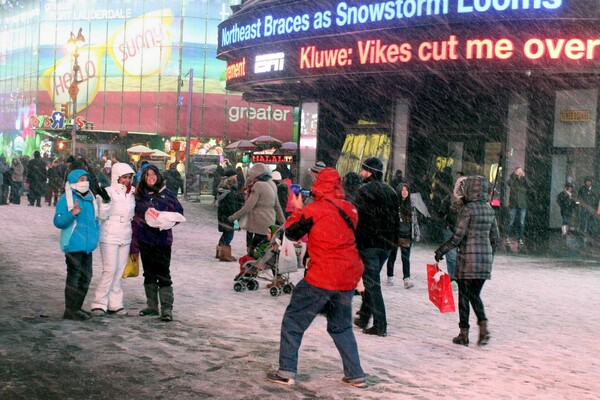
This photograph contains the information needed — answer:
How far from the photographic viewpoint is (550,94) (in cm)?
2119

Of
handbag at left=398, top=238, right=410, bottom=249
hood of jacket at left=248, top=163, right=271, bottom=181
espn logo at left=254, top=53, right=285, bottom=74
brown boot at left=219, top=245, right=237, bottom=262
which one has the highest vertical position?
espn logo at left=254, top=53, right=285, bottom=74

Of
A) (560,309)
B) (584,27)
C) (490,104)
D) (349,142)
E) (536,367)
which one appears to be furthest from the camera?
(349,142)

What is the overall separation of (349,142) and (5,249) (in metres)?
12.4

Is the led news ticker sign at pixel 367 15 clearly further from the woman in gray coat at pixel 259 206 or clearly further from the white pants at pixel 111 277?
the white pants at pixel 111 277

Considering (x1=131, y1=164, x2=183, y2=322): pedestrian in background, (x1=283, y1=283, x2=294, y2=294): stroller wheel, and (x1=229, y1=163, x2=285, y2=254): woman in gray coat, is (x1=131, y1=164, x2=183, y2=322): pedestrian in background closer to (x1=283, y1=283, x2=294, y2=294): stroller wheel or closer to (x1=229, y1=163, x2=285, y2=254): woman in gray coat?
(x1=283, y1=283, x2=294, y2=294): stroller wheel

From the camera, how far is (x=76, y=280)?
9.57 meters

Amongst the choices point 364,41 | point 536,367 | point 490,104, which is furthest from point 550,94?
point 536,367

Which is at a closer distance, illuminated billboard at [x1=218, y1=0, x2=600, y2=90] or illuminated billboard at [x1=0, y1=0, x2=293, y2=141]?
illuminated billboard at [x1=218, y1=0, x2=600, y2=90]

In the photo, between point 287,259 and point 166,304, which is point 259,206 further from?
point 166,304

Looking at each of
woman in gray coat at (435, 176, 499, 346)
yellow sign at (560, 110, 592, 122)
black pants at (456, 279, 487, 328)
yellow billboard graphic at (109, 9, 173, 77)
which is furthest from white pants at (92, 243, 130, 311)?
yellow billboard graphic at (109, 9, 173, 77)

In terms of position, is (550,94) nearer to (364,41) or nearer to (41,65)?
(364,41)

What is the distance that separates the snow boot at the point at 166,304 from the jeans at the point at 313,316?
2.80m

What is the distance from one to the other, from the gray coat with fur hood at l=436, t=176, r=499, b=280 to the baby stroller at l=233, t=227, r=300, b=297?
3427 millimetres

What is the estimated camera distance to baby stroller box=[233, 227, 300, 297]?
12.2m
